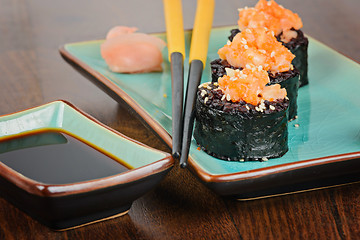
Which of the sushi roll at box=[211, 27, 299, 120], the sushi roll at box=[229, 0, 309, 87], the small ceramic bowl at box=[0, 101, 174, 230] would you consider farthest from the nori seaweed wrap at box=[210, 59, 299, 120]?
the small ceramic bowl at box=[0, 101, 174, 230]

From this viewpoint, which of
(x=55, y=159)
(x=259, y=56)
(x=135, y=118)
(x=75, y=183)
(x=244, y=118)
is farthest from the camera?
(x=135, y=118)

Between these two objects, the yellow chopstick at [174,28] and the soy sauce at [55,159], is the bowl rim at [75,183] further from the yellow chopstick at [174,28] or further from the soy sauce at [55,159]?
the yellow chopstick at [174,28]

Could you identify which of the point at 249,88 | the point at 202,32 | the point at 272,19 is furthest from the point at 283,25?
the point at 249,88

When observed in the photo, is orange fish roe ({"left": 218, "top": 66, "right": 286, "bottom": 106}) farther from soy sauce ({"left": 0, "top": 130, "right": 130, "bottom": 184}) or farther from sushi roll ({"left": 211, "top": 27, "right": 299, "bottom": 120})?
soy sauce ({"left": 0, "top": 130, "right": 130, "bottom": 184})

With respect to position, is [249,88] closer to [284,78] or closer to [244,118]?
[244,118]

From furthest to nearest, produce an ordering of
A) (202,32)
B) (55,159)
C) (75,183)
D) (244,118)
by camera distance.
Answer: (202,32), (244,118), (55,159), (75,183)

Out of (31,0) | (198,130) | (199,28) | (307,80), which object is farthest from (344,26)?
(31,0)

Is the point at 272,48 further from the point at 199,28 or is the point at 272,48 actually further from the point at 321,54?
the point at 321,54
